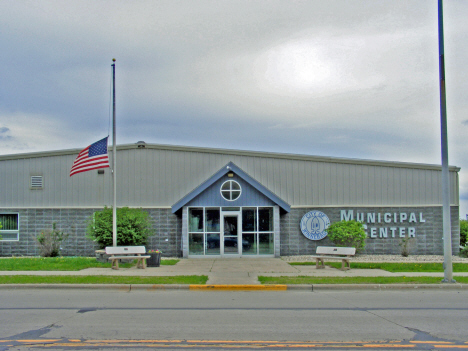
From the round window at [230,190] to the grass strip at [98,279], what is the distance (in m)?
7.52

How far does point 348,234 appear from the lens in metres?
21.0

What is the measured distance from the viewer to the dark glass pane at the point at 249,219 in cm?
2166

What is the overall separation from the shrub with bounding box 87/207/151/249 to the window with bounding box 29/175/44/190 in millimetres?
4473

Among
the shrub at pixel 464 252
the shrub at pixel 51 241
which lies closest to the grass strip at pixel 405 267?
the shrub at pixel 464 252

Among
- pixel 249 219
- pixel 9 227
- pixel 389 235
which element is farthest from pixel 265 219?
pixel 9 227

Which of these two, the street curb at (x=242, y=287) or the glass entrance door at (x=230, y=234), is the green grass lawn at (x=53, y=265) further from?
the street curb at (x=242, y=287)

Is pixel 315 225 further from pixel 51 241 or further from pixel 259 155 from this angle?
pixel 51 241

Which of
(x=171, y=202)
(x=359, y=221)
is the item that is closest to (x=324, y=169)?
(x=359, y=221)

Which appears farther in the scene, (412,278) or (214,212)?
(214,212)

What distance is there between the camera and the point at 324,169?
23.1 m
